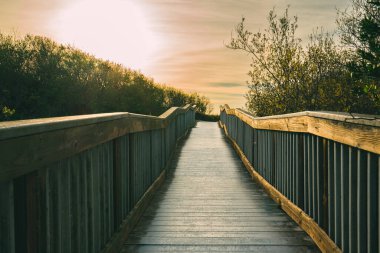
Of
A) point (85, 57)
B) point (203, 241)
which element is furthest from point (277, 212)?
point (85, 57)

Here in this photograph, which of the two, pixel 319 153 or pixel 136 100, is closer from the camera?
pixel 319 153

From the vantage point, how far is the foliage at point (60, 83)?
26625 mm

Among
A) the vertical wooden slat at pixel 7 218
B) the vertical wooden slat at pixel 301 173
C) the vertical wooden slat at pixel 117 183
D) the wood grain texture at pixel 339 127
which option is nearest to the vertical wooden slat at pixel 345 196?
the wood grain texture at pixel 339 127

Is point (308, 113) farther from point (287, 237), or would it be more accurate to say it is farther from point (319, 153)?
point (287, 237)

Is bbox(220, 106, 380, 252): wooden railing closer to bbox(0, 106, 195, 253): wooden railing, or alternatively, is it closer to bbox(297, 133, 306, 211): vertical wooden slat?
bbox(297, 133, 306, 211): vertical wooden slat

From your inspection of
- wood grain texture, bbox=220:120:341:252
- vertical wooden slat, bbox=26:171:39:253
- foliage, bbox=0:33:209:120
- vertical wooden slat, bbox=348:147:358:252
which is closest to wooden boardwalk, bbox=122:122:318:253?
wood grain texture, bbox=220:120:341:252

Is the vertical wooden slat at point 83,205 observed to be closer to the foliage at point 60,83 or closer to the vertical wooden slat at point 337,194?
the vertical wooden slat at point 337,194

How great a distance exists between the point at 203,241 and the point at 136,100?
26180mm

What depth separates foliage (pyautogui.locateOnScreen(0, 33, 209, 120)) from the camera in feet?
87.4

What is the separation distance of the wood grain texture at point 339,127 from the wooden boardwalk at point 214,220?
1.18m

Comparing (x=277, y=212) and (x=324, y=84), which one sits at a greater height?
(x=324, y=84)

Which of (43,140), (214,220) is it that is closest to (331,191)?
(214,220)

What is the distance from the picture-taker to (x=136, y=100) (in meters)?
Result: 30.6

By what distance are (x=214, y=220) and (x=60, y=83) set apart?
24298 mm
